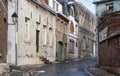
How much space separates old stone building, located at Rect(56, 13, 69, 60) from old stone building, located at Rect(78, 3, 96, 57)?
31.0 feet

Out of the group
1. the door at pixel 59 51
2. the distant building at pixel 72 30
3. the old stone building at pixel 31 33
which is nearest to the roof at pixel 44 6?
the old stone building at pixel 31 33

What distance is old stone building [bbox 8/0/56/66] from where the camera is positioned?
2564 centimetres

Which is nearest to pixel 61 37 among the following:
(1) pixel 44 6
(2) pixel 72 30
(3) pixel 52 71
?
(2) pixel 72 30

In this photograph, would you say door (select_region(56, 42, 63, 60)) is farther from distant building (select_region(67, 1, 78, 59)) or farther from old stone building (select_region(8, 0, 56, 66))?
distant building (select_region(67, 1, 78, 59))

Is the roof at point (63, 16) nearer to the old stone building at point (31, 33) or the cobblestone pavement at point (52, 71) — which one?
the old stone building at point (31, 33)

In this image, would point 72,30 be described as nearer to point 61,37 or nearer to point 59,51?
point 61,37

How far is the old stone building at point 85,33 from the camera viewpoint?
183 ft

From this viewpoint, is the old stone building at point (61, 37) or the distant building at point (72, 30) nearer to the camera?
the old stone building at point (61, 37)

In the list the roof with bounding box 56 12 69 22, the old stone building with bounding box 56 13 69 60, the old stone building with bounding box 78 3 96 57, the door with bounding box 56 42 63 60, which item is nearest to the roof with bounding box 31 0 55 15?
the roof with bounding box 56 12 69 22

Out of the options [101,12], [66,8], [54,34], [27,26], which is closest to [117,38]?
[27,26]

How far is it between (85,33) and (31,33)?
101ft

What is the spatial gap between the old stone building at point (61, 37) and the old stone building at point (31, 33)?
7.71 feet

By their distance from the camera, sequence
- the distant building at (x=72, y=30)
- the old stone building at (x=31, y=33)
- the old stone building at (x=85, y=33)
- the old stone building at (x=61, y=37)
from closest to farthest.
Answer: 1. the old stone building at (x=31, y=33)
2. the old stone building at (x=61, y=37)
3. the distant building at (x=72, y=30)
4. the old stone building at (x=85, y=33)

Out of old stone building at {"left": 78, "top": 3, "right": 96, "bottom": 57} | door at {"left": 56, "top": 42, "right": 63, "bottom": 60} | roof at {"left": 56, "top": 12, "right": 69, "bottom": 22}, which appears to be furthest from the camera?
old stone building at {"left": 78, "top": 3, "right": 96, "bottom": 57}
